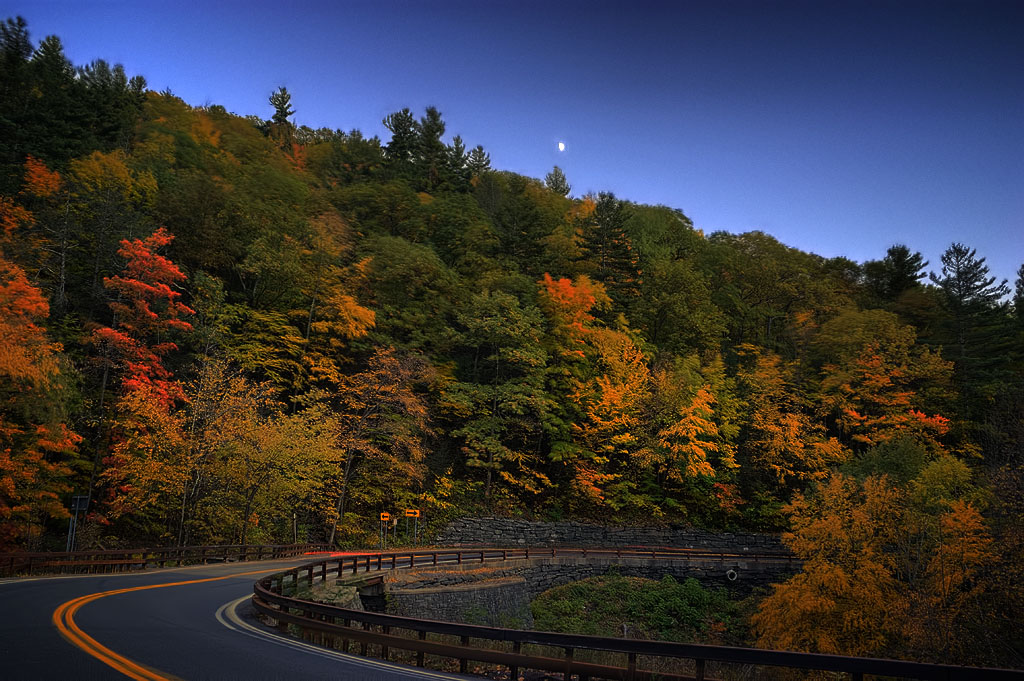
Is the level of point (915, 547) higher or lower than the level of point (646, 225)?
lower

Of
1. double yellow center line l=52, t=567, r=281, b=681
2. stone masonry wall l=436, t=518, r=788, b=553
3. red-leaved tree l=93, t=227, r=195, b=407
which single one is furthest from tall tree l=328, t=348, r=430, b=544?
double yellow center line l=52, t=567, r=281, b=681

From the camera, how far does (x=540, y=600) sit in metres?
29.5

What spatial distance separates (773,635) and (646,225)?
51.1 metres

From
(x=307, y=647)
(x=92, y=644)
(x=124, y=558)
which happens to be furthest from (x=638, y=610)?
(x=92, y=644)

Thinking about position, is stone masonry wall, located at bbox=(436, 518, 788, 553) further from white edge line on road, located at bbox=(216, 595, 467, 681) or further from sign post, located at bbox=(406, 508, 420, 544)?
white edge line on road, located at bbox=(216, 595, 467, 681)

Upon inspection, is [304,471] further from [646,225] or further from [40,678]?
[646,225]

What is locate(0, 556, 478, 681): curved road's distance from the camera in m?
7.13

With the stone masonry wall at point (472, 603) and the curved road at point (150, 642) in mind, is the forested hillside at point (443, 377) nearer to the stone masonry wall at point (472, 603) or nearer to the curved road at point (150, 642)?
the stone masonry wall at point (472, 603)

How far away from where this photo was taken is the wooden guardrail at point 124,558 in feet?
59.6

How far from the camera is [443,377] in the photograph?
3888 centimetres

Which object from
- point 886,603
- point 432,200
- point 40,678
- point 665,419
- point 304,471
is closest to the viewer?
point 40,678

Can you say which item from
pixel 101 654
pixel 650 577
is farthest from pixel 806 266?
pixel 101 654

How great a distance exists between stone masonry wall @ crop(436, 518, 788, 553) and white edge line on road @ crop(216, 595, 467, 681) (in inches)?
924

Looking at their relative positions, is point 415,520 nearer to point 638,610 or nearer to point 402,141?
point 638,610
